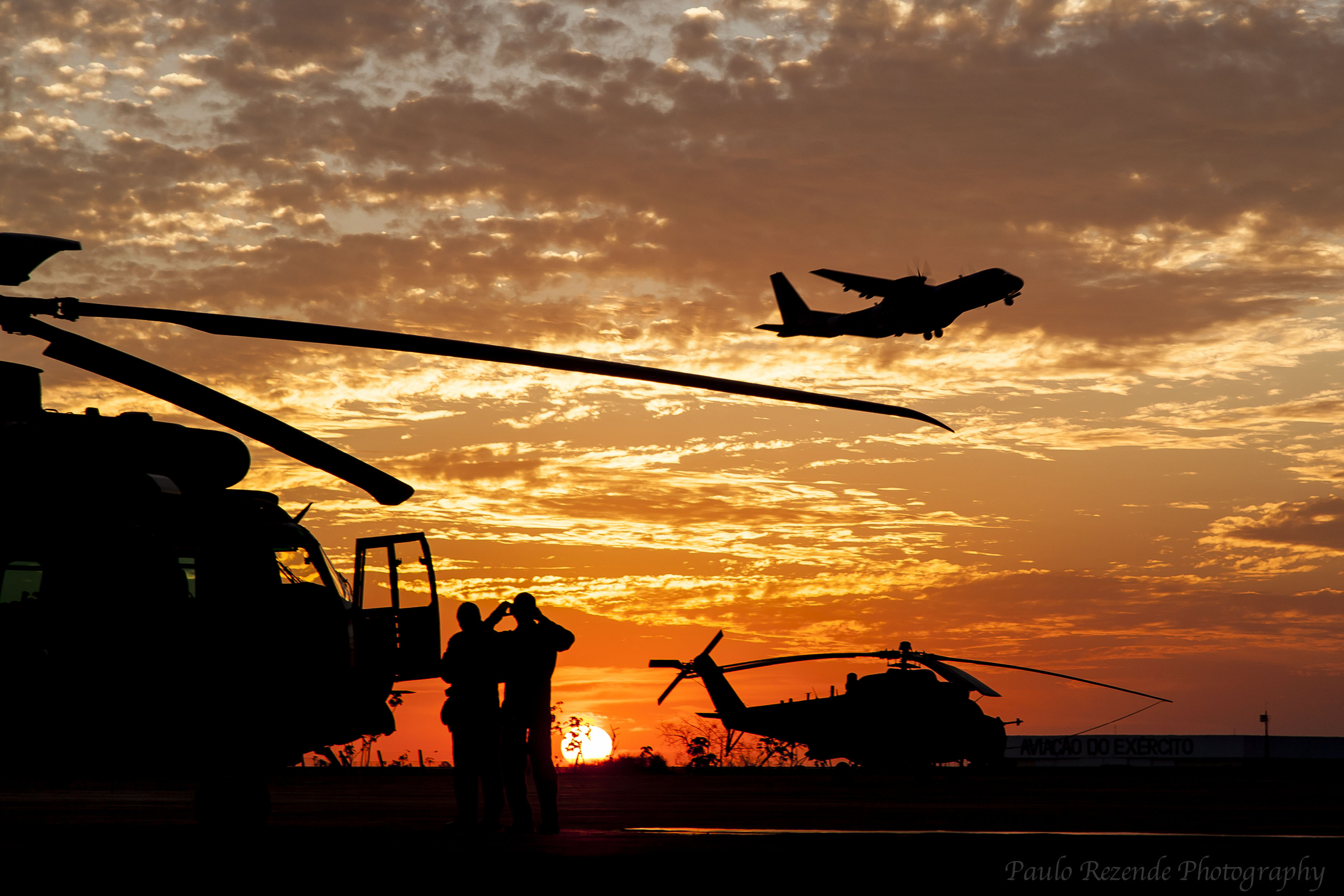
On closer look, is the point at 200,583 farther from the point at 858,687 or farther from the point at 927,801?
the point at 858,687

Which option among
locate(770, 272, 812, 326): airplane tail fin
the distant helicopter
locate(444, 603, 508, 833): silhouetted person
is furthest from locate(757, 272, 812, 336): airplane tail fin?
locate(444, 603, 508, 833): silhouetted person

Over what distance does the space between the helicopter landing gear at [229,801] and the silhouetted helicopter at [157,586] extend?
0.04ft

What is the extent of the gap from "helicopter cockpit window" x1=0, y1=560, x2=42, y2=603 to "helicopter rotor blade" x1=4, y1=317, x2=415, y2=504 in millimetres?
1474

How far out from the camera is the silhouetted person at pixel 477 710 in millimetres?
10922

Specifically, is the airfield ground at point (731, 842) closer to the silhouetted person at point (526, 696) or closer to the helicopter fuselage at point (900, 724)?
the silhouetted person at point (526, 696)

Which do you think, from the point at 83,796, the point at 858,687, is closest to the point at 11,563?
the point at 83,796

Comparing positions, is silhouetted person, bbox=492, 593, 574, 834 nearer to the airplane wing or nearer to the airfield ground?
the airfield ground

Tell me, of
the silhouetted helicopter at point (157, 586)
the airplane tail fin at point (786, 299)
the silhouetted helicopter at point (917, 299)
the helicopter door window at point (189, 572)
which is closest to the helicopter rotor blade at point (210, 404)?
the silhouetted helicopter at point (157, 586)

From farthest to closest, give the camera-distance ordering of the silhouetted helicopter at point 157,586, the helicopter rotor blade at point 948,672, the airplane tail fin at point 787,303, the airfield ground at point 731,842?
the airplane tail fin at point 787,303, the helicopter rotor blade at point 948,672, the silhouetted helicopter at point 157,586, the airfield ground at point 731,842

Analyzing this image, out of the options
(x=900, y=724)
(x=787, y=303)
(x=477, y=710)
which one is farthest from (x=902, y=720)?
(x=787, y=303)

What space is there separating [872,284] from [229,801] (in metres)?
31.6

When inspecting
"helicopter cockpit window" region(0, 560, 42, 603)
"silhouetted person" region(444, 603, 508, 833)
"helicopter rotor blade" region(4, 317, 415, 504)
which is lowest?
"silhouetted person" region(444, 603, 508, 833)

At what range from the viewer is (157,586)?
9055 mm

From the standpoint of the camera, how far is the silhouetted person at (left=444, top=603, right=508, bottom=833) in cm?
1092
